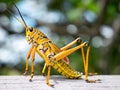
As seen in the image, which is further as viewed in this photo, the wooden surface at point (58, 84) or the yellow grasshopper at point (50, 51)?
the yellow grasshopper at point (50, 51)

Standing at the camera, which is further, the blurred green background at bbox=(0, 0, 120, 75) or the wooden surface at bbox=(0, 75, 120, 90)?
the blurred green background at bbox=(0, 0, 120, 75)

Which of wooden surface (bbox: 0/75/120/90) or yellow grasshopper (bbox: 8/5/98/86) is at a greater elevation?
yellow grasshopper (bbox: 8/5/98/86)

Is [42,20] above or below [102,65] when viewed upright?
above

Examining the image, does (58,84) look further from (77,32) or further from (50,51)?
(77,32)

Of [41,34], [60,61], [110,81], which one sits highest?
[41,34]

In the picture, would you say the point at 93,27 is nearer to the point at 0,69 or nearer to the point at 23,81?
the point at 0,69

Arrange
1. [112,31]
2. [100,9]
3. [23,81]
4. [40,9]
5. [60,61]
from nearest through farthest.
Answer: [23,81]
[60,61]
[100,9]
[112,31]
[40,9]

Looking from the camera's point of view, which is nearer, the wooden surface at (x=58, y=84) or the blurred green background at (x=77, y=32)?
the wooden surface at (x=58, y=84)

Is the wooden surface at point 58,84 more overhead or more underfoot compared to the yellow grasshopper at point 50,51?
more underfoot

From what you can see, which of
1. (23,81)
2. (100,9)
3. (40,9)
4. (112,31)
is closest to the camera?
(23,81)

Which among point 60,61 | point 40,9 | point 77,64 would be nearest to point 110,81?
point 60,61

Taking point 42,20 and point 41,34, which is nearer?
point 41,34
